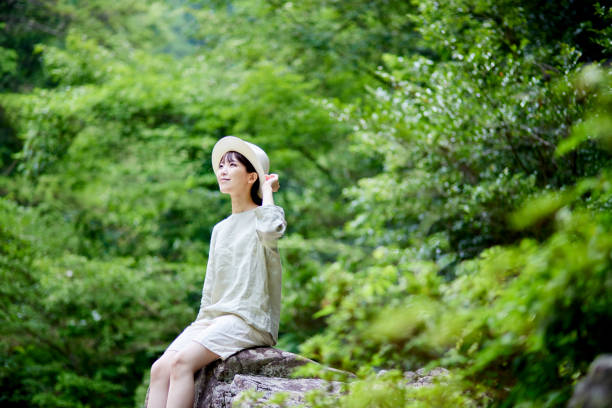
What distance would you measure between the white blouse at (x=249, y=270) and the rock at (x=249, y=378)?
149 mm

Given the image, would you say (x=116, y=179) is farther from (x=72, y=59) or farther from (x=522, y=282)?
(x=522, y=282)

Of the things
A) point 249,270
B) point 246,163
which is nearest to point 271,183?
point 246,163

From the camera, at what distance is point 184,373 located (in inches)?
97.1

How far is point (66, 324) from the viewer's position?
6.80m

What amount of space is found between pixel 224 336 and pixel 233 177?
897 millimetres

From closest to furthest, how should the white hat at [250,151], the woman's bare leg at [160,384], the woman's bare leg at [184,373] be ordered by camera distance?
the woman's bare leg at [184,373] → the woman's bare leg at [160,384] → the white hat at [250,151]

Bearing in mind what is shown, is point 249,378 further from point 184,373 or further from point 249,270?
point 249,270

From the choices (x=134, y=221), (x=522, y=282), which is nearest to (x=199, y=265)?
(x=134, y=221)

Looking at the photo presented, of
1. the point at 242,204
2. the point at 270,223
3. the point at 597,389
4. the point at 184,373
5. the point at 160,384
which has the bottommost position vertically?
the point at 160,384

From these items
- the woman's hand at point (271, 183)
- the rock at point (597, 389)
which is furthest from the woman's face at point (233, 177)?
the rock at point (597, 389)

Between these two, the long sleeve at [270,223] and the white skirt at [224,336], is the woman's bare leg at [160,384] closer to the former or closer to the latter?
the white skirt at [224,336]

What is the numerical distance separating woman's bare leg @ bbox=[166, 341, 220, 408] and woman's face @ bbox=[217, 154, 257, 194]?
0.90 metres

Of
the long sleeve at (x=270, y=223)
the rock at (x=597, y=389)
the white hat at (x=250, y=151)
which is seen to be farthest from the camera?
the white hat at (x=250, y=151)

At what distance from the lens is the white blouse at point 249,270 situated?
2.70 metres
